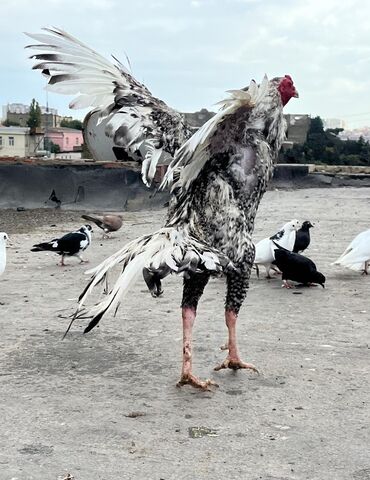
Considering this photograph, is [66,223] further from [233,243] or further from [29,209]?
[233,243]

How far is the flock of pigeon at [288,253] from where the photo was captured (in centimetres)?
738

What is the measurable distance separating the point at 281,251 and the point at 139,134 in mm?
3184

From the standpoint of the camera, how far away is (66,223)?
13695mm

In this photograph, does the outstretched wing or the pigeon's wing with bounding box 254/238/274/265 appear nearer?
the outstretched wing

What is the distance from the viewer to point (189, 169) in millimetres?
4488

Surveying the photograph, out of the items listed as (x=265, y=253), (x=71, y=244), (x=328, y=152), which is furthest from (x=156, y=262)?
(x=328, y=152)

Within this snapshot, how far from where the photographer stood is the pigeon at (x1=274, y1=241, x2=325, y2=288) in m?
7.35

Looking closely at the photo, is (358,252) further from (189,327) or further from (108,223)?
(108,223)

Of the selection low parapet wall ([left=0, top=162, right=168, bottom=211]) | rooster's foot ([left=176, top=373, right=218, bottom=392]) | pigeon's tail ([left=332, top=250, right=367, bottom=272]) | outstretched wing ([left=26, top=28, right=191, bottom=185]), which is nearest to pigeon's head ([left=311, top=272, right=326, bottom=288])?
pigeon's tail ([left=332, top=250, right=367, bottom=272])

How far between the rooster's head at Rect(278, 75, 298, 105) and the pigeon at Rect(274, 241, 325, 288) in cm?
270

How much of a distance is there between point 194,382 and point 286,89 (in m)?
2.22

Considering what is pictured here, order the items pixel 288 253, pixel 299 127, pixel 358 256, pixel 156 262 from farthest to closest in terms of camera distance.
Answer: pixel 299 127, pixel 358 256, pixel 288 253, pixel 156 262

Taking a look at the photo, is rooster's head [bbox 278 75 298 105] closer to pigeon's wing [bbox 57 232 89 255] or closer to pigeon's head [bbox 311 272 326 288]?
pigeon's head [bbox 311 272 326 288]

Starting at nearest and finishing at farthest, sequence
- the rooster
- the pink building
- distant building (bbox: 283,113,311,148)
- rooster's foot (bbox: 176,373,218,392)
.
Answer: the rooster, rooster's foot (bbox: 176,373,218,392), distant building (bbox: 283,113,311,148), the pink building
